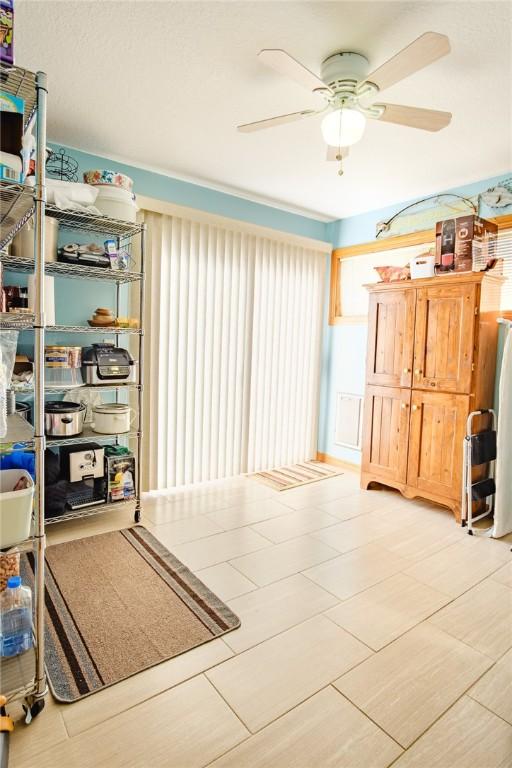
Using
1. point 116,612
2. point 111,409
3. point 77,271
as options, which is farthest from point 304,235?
point 116,612

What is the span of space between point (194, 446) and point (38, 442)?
2.48 m

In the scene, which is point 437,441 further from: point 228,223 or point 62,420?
point 62,420

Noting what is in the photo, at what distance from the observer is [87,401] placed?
328 centimetres

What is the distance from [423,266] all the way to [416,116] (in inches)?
63.4

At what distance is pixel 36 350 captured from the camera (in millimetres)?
1447

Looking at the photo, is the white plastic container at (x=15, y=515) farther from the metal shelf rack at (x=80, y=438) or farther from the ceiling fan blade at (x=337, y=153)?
the ceiling fan blade at (x=337, y=153)

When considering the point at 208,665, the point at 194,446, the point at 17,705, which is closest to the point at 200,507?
the point at 194,446

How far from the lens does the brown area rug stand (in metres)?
1.74

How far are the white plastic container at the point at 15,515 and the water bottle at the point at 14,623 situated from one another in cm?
34

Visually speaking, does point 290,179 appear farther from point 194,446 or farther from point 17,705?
point 17,705

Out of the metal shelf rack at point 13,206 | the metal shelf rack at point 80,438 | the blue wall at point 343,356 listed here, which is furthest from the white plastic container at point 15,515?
the blue wall at point 343,356

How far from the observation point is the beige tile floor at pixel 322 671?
139 centimetres

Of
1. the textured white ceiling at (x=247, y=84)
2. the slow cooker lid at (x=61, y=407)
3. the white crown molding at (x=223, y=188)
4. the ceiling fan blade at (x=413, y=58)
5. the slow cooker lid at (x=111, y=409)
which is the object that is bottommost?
the slow cooker lid at (x=111, y=409)

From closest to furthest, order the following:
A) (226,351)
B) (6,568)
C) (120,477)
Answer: (6,568)
(120,477)
(226,351)
